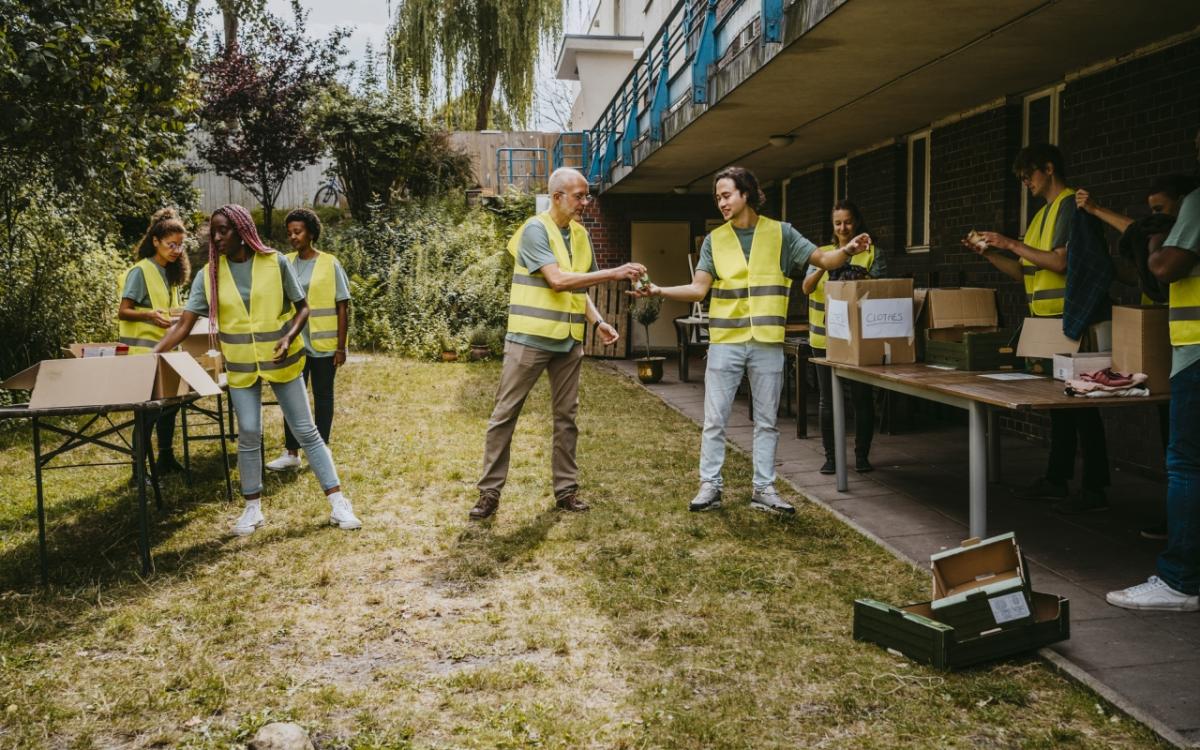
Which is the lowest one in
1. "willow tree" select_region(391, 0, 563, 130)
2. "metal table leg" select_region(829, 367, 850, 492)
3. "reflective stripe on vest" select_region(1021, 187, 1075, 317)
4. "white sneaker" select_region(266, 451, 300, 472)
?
"white sneaker" select_region(266, 451, 300, 472)

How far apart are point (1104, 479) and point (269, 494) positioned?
17.1 feet

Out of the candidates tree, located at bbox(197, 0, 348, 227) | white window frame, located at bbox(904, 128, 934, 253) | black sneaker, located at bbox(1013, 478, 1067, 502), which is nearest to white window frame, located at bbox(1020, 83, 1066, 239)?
white window frame, located at bbox(904, 128, 934, 253)

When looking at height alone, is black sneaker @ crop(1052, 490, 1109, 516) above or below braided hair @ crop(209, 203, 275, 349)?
below

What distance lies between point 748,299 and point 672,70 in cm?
751

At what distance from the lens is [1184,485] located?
3.68 metres

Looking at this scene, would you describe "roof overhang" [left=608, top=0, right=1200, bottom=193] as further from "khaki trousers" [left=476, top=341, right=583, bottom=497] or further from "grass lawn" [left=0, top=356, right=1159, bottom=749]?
"grass lawn" [left=0, top=356, right=1159, bottom=749]

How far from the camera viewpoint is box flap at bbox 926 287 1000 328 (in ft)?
18.1

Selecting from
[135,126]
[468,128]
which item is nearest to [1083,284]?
[135,126]

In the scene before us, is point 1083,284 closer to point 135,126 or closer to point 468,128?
point 135,126

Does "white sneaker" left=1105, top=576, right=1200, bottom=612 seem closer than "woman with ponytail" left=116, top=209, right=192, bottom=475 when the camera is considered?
Yes

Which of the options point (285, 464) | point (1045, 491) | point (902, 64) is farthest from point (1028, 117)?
point (285, 464)

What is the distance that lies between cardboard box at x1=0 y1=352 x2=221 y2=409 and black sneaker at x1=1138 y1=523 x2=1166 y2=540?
4983mm

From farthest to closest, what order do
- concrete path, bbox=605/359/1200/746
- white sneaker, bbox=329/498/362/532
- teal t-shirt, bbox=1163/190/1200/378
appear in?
white sneaker, bbox=329/498/362/532, teal t-shirt, bbox=1163/190/1200/378, concrete path, bbox=605/359/1200/746

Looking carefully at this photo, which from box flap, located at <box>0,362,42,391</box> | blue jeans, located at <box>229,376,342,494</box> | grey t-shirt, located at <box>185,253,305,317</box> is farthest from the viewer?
blue jeans, located at <box>229,376,342,494</box>
